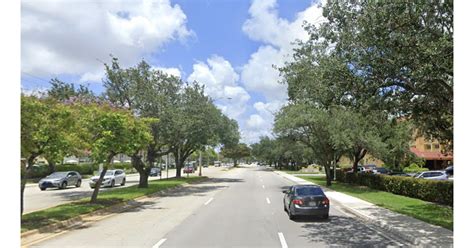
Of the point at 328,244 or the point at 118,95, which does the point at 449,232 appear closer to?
the point at 328,244

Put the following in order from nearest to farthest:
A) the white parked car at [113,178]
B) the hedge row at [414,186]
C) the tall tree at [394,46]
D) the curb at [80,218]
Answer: the tall tree at [394,46], the curb at [80,218], the hedge row at [414,186], the white parked car at [113,178]

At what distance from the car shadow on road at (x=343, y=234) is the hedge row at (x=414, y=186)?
23.9ft

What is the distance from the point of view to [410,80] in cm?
1281

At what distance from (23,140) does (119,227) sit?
4.15 m

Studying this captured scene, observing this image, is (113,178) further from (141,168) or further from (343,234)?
(343,234)

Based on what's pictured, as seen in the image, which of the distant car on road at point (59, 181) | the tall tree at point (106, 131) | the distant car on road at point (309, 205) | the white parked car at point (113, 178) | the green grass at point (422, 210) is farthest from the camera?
the white parked car at point (113, 178)

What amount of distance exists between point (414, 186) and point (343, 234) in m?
13.7

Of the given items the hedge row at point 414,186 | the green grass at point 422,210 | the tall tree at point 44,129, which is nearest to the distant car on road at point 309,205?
the green grass at point 422,210

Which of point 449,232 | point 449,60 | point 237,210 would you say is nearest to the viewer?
point 449,60

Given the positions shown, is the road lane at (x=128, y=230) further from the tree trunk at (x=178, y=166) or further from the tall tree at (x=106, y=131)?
the tree trunk at (x=178, y=166)

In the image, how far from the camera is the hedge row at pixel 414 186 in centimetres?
2139

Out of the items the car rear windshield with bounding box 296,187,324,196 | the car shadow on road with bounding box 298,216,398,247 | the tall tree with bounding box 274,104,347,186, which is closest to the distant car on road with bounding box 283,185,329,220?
the car rear windshield with bounding box 296,187,324,196

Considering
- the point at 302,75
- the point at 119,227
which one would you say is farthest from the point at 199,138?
the point at 119,227

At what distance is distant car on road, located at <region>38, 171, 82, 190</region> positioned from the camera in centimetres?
3559
